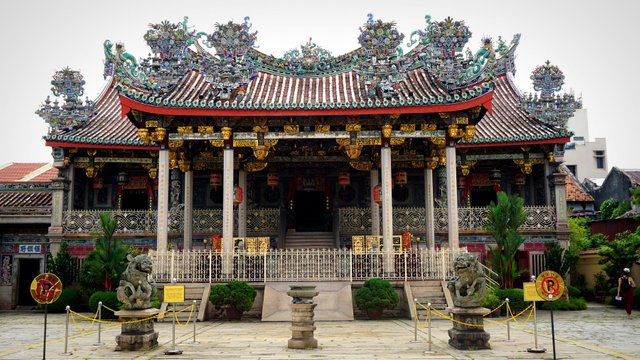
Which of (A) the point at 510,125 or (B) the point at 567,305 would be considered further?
(A) the point at 510,125

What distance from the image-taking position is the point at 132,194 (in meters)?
25.2

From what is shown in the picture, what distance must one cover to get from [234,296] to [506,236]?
8.94 metres

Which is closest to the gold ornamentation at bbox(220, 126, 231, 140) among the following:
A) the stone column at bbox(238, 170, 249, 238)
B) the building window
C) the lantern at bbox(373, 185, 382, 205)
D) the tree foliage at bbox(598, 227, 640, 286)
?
the stone column at bbox(238, 170, 249, 238)

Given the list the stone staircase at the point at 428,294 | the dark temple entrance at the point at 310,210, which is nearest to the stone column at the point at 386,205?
the stone staircase at the point at 428,294

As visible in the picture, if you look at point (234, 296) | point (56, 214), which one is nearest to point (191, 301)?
point (234, 296)

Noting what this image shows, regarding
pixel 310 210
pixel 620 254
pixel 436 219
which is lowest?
pixel 620 254

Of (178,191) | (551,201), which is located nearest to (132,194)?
(178,191)

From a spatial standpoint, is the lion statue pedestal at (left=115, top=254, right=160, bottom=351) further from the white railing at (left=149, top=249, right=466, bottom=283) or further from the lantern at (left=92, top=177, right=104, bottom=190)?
the lantern at (left=92, top=177, right=104, bottom=190)

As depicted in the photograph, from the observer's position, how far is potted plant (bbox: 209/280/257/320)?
52.5 ft

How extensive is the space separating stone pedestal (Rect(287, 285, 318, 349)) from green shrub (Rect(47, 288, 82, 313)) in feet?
41.1

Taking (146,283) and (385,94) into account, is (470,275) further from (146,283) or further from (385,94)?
(385,94)

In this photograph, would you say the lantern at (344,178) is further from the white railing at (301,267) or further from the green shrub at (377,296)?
the green shrub at (377,296)

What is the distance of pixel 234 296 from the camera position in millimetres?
16000

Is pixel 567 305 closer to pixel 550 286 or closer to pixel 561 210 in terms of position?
pixel 561 210
